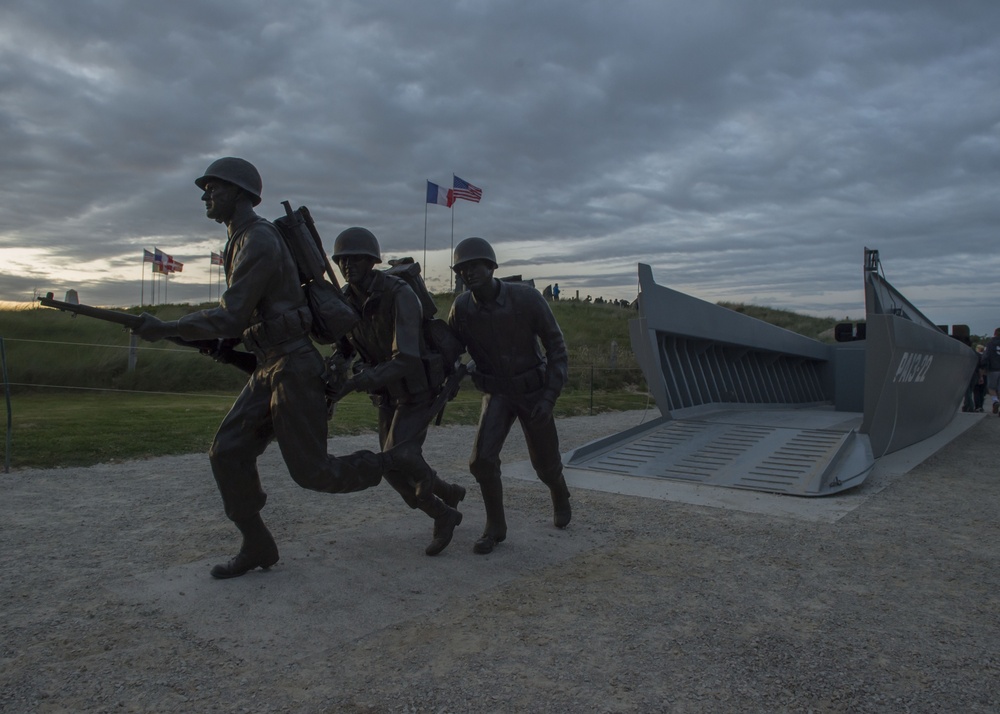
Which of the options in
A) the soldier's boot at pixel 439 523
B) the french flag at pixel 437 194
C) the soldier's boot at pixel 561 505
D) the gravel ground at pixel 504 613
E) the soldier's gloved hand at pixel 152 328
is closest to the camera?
the gravel ground at pixel 504 613

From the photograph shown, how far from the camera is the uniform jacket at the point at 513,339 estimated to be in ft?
16.8

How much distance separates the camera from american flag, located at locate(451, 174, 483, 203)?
24.4m

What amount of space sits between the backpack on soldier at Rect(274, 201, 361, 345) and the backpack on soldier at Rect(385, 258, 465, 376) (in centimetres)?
60

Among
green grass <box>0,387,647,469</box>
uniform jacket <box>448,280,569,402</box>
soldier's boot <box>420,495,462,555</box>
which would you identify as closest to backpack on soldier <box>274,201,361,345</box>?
uniform jacket <box>448,280,569,402</box>

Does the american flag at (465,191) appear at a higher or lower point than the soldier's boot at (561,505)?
higher

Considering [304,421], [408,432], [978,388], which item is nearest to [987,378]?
[978,388]

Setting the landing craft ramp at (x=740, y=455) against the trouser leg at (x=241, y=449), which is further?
the landing craft ramp at (x=740, y=455)

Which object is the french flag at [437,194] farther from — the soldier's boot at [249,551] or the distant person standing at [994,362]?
the soldier's boot at [249,551]

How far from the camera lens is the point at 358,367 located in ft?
15.5

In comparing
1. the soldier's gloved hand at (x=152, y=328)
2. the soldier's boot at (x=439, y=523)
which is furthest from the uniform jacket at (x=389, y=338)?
the soldier's gloved hand at (x=152, y=328)

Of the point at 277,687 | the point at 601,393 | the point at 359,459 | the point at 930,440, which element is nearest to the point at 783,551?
the point at 359,459

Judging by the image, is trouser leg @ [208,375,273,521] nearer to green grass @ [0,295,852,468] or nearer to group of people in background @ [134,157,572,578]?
group of people in background @ [134,157,572,578]

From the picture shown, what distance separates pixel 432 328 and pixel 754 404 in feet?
31.7

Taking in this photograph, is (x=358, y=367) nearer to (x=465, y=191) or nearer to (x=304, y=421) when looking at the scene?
(x=304, y=421)
